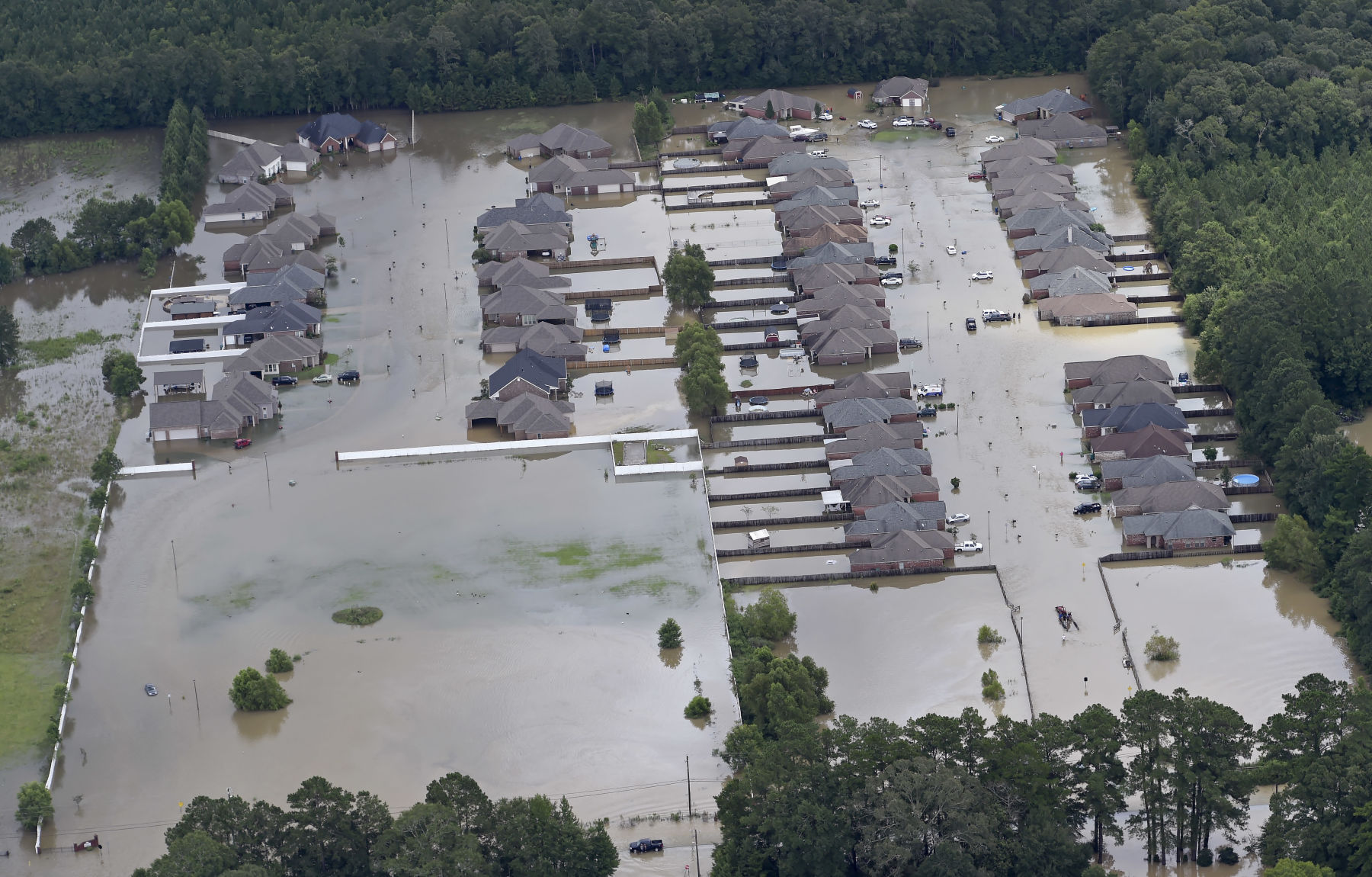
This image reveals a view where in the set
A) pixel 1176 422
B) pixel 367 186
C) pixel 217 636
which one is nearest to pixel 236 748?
pixel 217 636

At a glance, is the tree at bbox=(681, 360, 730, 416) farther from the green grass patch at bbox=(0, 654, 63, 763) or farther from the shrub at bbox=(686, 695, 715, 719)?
the green grass patch at bbox=(0, 654, 63, 763)

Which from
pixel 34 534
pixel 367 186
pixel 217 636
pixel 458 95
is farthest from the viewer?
pixel 458 95

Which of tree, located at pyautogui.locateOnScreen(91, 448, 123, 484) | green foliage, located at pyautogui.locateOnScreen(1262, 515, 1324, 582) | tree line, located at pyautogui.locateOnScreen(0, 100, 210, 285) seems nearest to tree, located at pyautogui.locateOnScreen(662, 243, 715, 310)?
tree line, located at pyautogui.locateOnScreen(0, 100, 210, 285)

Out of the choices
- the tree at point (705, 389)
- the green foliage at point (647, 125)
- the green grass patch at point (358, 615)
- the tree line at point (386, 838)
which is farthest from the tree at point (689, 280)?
the tree line at point (386, 838)

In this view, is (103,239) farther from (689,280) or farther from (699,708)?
(699,708)

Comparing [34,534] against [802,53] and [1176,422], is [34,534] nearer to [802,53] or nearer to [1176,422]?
[1176,422]

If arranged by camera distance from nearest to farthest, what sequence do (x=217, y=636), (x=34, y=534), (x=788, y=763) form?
(x=788, y=763) → (x=217, y=636) → (x=34, y=534)

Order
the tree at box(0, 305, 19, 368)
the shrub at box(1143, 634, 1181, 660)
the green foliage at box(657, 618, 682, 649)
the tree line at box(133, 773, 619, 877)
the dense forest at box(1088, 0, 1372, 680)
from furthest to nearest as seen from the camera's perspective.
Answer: the tree at box(0, 305, 19, 368) < the dense forest at box(1088, 0, 1372, 680) < the green foliage at box(657, 618, 682, 649) < the shrub at box(1143, 634, 1181, 660) < the tree line at box(133, 773, 619, 877)
